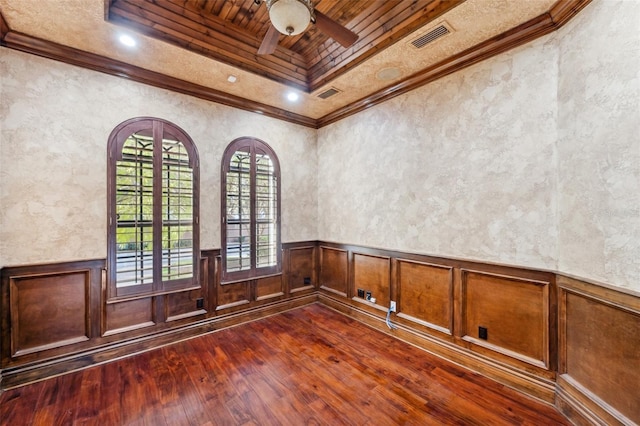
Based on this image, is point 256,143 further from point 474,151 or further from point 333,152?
point 474,151

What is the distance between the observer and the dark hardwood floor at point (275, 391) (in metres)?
1.95

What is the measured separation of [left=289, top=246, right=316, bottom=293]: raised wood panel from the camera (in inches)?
165

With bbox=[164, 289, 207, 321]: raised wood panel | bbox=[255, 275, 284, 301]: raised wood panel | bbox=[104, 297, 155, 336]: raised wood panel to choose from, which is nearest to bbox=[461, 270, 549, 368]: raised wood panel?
bbox=[255, 275, 284, 301]: raised wood panel

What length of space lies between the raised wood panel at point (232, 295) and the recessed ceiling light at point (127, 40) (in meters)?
2.74

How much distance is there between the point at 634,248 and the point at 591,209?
33 centimetres

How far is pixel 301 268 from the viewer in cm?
431

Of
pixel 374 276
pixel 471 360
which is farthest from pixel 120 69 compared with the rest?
pixel 471 360

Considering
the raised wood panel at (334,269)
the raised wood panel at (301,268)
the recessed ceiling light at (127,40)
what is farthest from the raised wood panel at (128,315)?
the recessed ceiling light at (127,40)

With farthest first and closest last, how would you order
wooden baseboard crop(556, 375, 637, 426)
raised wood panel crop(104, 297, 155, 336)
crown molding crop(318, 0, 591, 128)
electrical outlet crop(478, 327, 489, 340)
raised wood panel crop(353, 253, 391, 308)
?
raised wood panel crop(353, 253, 391, 308) < raised wood panel crop(104, 297, 155, 336) < electrical outlet crop(478, 327, 489, 340) < crown molding crop(318, 0, 591, 128) < wooden baseboard crop(556, 375, 637, 426)

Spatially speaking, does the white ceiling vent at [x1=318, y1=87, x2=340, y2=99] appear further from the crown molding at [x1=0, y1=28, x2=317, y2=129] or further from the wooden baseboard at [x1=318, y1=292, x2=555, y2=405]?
the wooden baseboard at [x1=318, y1=292, x2=555, y2=405]

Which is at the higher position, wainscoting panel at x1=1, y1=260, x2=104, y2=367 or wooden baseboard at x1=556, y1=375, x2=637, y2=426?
wainscoting panel at x1=1, y1=260, x2=104, y2=367

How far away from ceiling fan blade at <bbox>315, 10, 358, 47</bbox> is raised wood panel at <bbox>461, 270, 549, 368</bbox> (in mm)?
2353

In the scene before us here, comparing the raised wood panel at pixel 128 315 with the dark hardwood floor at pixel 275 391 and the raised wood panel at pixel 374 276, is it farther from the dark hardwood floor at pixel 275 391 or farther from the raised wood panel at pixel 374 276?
the raised wood panel at pixel 374 276

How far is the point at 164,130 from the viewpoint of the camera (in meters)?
3.06
